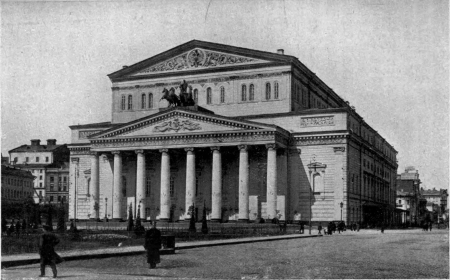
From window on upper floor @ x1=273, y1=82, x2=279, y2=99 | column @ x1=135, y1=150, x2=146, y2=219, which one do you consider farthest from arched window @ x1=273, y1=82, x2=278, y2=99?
column @ x1=135, y1=150, x2=146, y2=219

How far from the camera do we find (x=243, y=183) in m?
60.9

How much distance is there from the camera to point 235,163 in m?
65.9

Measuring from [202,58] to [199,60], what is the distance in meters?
0.41

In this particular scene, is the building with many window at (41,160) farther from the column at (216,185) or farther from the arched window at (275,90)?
the arched window at (275,90)

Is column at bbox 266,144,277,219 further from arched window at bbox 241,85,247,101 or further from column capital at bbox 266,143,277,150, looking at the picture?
arched window at bbox 241,85,247,101

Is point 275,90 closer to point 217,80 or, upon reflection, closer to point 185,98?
point 217,80

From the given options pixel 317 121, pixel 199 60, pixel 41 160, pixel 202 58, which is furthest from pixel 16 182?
pixel 317 121

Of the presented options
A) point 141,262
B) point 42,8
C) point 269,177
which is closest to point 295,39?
point 42,8

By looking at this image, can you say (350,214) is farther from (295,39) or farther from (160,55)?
(295,39)

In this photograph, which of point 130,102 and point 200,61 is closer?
point 200,61

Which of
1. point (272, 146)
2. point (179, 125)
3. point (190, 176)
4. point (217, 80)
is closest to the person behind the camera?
point (272, 146)

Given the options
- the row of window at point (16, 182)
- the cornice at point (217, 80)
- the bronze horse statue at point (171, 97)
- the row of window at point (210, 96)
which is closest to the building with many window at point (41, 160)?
the row of window at point (16, 182)

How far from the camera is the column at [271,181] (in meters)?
60.0

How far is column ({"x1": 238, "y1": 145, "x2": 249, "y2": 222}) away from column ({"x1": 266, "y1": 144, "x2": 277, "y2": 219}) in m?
2.06
